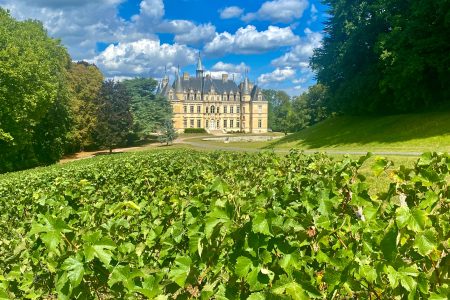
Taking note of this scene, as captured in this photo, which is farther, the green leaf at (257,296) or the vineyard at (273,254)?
the vineyard at (273,254)

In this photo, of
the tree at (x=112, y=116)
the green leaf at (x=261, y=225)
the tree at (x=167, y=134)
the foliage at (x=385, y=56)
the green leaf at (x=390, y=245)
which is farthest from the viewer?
the tree at (x=167, y=134)

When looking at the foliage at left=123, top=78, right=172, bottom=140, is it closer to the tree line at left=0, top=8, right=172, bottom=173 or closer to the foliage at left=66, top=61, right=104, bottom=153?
the tree line at left=0, top=8, right=172, bottom=173

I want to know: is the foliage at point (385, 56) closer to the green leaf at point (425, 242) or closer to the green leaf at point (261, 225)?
the green leaf at point (425, 242)

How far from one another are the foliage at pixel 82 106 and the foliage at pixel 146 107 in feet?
30.9

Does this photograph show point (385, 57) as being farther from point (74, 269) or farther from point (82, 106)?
point (82, 106)

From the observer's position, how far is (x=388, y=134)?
97.1 feet

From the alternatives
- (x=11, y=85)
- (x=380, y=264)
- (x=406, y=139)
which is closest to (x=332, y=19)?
(x=406, y=139)

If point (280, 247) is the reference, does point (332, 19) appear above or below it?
above

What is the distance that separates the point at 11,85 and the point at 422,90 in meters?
32.4

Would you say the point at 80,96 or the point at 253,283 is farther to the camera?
the point at 80,96

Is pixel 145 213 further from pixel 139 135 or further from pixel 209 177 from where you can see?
pixel 139 135

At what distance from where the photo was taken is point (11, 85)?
32.1 meters

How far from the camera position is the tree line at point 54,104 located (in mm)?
32438

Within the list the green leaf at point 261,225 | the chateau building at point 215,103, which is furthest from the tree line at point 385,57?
the chateau building at point 215,103
